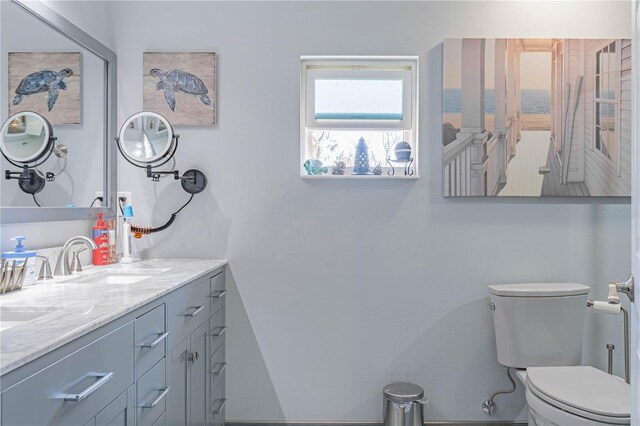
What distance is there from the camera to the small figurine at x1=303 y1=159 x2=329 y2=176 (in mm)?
2363

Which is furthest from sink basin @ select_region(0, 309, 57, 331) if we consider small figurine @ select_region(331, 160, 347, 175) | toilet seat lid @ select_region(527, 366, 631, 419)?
toilet seat lid @ select_region(527, 366, 631, 419)

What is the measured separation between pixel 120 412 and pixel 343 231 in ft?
4.60

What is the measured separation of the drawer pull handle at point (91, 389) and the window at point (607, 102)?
94.9 inches

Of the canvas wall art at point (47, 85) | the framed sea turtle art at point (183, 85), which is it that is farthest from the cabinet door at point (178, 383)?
the framed sea turtle art at point (183, 85)

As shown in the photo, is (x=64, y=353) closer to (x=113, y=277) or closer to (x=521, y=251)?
(x=113, y=277)

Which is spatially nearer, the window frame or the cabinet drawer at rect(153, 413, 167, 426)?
the cabinet drawer at rect(153, 413, 167, 426)

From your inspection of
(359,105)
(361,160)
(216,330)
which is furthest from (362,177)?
(216,330)

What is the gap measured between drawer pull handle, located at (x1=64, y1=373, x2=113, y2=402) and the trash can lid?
144 cm

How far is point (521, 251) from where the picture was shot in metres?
2.35

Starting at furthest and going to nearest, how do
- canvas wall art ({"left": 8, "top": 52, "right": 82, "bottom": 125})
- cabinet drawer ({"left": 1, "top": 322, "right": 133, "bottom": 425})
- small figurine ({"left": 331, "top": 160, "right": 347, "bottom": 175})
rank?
small figurine ({"left": 331, "top": 160, "right": 347, "bottom": 175})
canvas wall art ({"left": 8, "top": 52, "right": 82, "bottom": 125})
cabinet drawer ({"left": 1, "top": 322, "right": 133, "bottom": 425})

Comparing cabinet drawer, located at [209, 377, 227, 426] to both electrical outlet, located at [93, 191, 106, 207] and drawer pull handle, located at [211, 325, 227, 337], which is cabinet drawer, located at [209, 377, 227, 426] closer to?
drawer pull handle, located at [211, 325, 227, 337]

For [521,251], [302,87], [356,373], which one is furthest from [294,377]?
[302,87]

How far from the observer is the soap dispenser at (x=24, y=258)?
1592 millimetres

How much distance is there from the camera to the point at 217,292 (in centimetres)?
218
